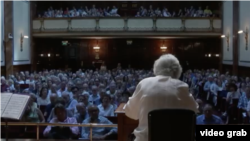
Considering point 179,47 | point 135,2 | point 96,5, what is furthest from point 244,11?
point 96,5

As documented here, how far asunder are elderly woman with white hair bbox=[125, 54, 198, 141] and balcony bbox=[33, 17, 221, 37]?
15551 mm

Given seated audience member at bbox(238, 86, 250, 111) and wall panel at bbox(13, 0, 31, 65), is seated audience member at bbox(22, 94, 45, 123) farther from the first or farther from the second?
wall panel at bbox(13, 0, 31, 65)

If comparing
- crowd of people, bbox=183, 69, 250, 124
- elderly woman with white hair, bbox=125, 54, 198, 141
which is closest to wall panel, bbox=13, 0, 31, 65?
crowd of people, bbox=183, 69, 250, 124

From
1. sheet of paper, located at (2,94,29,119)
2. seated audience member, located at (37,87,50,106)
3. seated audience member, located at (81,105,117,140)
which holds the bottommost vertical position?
seated audience member, located at (81,105,117,140)

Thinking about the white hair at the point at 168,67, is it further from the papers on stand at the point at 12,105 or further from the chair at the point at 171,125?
the papers on stand at the point at 12,105

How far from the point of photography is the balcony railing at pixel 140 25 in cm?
1858

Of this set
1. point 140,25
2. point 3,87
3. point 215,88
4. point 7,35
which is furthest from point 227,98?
point 7,35

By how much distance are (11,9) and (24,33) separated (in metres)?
2.02

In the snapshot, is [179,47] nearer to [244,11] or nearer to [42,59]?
[244,11]

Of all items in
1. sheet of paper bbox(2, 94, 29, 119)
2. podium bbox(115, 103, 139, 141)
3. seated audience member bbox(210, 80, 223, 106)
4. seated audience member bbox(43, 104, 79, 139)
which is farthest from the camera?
seated audience member bbox(210, 80, 223, 106)

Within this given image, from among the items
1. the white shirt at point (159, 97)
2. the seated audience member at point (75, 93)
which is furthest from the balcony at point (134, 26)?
the white shirt at point (159, 97)

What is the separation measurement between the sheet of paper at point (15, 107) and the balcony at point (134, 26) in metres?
14.7

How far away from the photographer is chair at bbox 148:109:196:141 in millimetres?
2815

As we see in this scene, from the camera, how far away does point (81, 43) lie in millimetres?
22203
